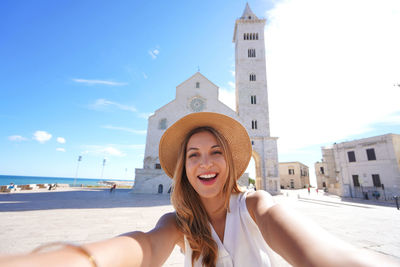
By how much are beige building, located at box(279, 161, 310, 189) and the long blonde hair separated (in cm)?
4127

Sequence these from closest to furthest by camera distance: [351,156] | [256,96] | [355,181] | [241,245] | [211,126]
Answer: [241,245]
[211,126]
[355,181]
[351,156]
[256,96]

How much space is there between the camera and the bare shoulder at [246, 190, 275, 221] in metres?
1.22

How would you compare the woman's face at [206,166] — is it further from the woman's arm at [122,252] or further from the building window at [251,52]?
the building window at [251,52]

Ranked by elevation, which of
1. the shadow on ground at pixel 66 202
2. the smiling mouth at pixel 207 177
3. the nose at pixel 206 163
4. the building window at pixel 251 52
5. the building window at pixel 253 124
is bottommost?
the shadow on ground at pixel 66 202

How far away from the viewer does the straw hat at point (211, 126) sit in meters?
1.82

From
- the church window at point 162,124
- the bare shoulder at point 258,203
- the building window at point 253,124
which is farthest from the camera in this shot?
the building window at point 253,124

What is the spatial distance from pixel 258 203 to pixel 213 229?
1.39 ft

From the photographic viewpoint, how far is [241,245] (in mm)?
1262

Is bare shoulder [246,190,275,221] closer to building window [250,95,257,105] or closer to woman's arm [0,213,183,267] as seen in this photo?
woman's arm [0,213,183,267]

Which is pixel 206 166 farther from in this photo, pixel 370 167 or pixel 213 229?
pixel 370 167

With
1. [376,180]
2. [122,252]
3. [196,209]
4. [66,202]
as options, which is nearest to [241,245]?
[196,209]

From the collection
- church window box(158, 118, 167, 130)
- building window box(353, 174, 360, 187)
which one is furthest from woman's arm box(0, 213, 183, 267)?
building window box(353, 174, 360, 187)

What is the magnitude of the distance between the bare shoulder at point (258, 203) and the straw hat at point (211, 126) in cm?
57

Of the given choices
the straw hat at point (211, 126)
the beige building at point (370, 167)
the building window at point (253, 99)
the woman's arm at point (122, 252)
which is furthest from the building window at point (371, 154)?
the woman's arm at point (122, 252)
